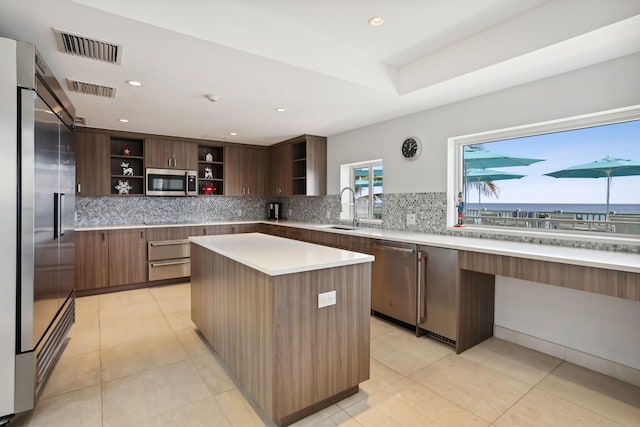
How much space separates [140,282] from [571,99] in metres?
5.36

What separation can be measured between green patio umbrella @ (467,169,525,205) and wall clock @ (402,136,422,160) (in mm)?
601

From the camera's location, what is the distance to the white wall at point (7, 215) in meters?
1.73

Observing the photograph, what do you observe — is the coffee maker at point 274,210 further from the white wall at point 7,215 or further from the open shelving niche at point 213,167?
the white wall at point 7,215

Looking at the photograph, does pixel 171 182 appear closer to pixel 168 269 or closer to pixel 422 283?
pixel 168 269

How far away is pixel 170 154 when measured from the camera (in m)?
5.16

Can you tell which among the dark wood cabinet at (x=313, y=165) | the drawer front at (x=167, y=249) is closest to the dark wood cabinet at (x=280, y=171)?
the dark wood cabinet at (x=313, y=165)

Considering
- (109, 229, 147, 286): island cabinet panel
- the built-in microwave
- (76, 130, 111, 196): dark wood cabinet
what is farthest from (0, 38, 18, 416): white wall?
the built-in microwave

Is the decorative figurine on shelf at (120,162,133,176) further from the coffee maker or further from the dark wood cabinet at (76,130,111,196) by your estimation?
the coffee maker

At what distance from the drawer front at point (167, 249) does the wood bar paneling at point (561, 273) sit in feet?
12.5

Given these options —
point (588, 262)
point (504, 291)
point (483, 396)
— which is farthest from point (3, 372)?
point (504, 291)

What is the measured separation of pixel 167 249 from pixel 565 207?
4.84 meters

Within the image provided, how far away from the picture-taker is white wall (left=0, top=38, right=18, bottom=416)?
1.73 meters

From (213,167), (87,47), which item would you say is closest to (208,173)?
(213,167)

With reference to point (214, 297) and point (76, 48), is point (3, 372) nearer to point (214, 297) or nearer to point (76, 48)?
point (214, 297)
